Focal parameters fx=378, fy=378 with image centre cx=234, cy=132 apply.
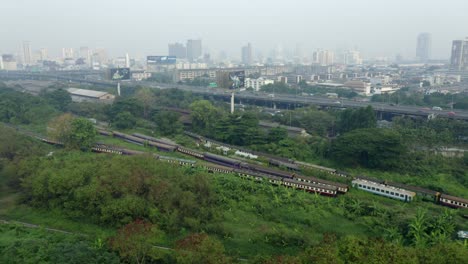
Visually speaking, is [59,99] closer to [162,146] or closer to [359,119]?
[162,146]

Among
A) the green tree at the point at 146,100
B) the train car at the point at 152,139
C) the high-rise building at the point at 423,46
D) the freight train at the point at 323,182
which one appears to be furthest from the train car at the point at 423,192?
the high-rise building at the point at 423,46

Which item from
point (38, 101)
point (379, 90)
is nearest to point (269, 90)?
point (379, 90)

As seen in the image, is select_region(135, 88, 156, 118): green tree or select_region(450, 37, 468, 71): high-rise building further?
select_region(450, 37, 468, 71): high-rise building

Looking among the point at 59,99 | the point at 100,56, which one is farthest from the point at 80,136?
the point at 100,56

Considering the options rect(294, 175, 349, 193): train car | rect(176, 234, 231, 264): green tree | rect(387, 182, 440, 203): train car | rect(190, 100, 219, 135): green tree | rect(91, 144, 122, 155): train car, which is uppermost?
rect(190, 100, 219, 135): green tree

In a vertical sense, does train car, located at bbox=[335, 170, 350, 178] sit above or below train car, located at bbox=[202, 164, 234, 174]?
below

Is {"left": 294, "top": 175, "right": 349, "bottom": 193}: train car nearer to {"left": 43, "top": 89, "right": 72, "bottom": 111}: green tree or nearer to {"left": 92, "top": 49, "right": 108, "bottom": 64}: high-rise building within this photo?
{"left": 43, "top": 89, "right": 72, "bottom": 111}: green tree

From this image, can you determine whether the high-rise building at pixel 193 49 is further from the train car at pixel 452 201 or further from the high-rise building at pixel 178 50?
the train car at pixel 452 201

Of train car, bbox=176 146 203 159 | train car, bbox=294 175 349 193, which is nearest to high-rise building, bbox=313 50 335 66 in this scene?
train car, bbox=176 146 203 159
